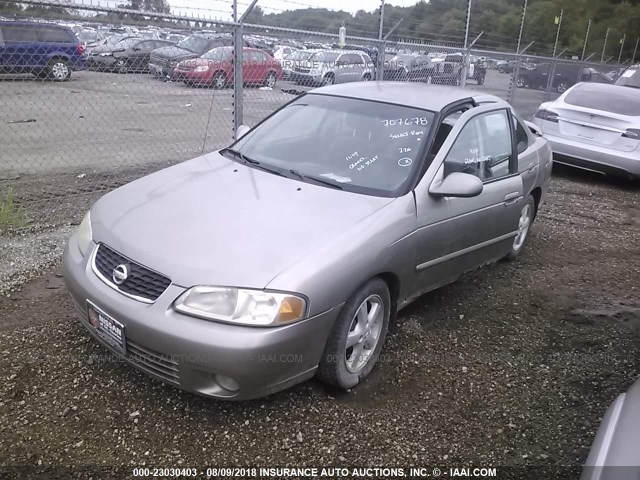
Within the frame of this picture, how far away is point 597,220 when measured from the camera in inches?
264

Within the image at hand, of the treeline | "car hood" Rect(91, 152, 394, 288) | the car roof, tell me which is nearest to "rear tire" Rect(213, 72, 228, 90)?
the treeline

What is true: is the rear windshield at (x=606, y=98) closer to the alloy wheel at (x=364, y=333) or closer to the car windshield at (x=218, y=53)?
the car windshield at (x=218, y=53)

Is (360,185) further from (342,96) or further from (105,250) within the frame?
(105,250)

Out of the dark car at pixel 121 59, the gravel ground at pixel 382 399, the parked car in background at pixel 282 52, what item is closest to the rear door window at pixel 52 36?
the dark car at pixel 121 59

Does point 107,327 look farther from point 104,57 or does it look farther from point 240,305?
point 104,57

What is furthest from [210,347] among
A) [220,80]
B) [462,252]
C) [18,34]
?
[18,34]

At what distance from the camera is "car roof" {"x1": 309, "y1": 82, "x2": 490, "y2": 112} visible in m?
3.88

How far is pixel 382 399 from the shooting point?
3.00m

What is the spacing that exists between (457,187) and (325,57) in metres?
5.64

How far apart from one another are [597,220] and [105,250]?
5.97m

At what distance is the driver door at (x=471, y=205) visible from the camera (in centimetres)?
339

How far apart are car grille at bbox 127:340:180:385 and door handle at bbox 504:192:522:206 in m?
Result: 2.82

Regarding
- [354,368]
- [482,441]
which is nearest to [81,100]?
[354,368]

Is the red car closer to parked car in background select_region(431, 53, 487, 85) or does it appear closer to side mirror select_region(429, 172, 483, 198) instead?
parked car in background select_region(431, 53, 487, 85)
